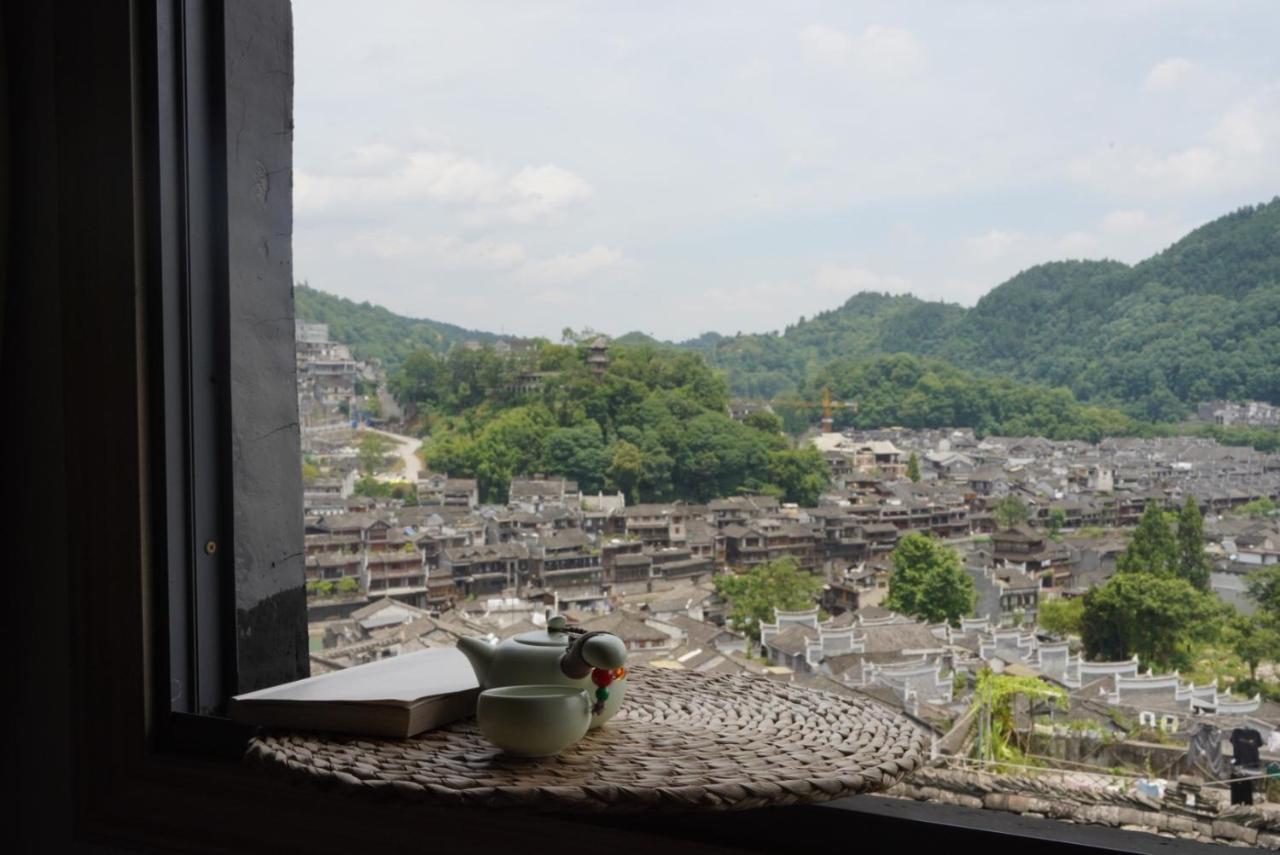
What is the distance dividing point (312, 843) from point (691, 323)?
2.67 ft

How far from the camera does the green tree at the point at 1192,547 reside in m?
1.06

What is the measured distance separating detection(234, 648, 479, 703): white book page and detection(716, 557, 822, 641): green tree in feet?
1.08

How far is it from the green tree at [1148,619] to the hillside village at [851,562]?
0.02 metres

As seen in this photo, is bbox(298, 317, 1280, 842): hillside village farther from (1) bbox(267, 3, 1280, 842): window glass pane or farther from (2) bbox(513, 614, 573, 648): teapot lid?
(2) bbox(513, 614, 573, 648): teapot lid

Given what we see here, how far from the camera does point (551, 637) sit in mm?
1133

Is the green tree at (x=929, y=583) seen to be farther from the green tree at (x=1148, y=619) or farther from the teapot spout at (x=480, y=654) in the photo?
the teapot spout at (x=480, y=654)

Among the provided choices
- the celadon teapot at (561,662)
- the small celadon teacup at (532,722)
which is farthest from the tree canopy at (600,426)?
the small celadon teacup at (532,722)

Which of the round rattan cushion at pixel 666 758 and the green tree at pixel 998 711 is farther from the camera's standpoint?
the green tree at pixel 998 711

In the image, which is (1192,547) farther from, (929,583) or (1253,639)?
(929,583)

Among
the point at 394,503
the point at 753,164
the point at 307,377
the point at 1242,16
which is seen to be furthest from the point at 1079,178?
the point at 307,377

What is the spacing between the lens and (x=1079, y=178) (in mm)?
1188

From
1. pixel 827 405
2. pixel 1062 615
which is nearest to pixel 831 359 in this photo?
pixel 827 405

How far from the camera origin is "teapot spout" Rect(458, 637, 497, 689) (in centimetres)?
112

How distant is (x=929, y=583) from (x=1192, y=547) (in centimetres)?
28
